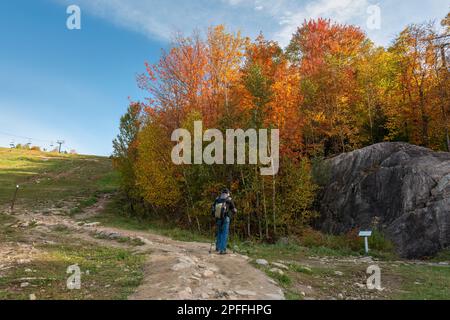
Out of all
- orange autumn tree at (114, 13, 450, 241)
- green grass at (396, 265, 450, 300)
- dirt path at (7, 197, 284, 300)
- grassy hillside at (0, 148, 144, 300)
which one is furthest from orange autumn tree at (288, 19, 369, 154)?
grassy hillside at (0, 148, 144, 300)

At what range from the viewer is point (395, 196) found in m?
19.1

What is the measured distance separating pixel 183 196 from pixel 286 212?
7720 mm

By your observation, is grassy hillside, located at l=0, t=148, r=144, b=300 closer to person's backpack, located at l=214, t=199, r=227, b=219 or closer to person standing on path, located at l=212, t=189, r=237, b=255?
person standing on path, located at l=212, t=189, r=237, b=255

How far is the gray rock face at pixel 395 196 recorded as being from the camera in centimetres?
1631

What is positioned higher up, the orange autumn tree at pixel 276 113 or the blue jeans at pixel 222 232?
the orange autumn tree at pixel 276 113

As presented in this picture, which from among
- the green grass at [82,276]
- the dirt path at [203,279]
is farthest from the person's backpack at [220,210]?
the green grass at [82,276]

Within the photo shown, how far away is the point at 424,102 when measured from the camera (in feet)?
79.7

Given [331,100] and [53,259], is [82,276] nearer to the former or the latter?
[53,259]

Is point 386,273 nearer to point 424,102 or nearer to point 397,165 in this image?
point 397,165

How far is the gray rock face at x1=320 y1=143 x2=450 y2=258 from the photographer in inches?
642
